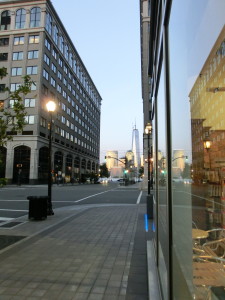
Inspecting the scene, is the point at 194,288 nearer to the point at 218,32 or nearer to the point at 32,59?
the point at 218,32

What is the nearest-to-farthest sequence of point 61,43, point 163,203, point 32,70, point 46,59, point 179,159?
point 179,159 < point 163,203 < point 32,70 < point 46,59 < point 61,43

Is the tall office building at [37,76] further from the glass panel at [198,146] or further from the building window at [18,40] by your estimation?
the glass panel at [198,146]

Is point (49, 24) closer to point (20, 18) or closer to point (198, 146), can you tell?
point (20, 18)


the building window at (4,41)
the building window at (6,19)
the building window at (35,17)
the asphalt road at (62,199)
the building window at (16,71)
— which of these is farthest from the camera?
the building window at (6,19)

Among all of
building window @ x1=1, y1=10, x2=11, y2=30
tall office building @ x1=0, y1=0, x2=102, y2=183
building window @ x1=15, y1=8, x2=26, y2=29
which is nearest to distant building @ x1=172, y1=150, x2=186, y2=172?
tall office building @ x1=0, y1=0, x2=102, y2=183

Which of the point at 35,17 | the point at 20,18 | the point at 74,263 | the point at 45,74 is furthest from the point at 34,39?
the point at 74,263

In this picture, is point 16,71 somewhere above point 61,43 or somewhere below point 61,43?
below

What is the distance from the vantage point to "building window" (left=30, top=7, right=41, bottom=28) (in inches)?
2413

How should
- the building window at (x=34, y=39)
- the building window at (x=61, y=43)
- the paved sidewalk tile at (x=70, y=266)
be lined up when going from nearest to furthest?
the paved sidewalk tile at (x=70, y=266), the building window at (x=34, y=39), the building window at (x=61, y=43)

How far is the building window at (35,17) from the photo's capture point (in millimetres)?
61281

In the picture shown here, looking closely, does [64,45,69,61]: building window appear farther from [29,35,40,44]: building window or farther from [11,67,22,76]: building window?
[11,67,22,76]: building window

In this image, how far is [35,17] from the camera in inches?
2422

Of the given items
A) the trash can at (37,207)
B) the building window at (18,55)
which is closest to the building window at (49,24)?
the building window at (18,55)

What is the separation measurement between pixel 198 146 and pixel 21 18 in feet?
234
